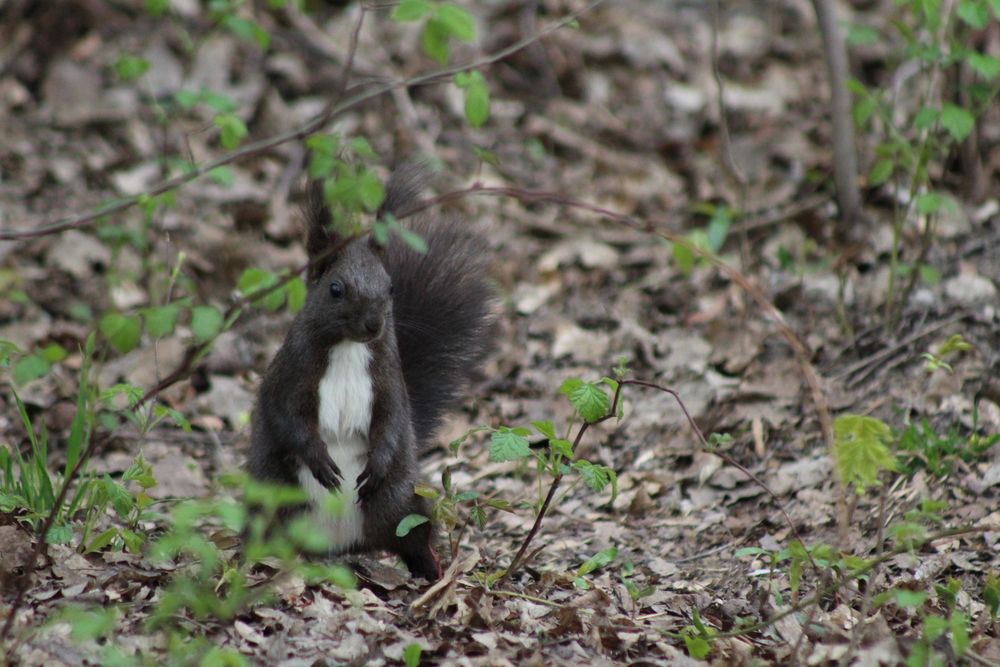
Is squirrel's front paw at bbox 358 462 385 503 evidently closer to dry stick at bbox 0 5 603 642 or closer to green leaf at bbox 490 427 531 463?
green leaf at bbox 490 427 531 463

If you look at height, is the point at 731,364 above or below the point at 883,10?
below

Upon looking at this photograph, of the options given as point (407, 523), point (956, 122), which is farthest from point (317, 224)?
point (956, 122)

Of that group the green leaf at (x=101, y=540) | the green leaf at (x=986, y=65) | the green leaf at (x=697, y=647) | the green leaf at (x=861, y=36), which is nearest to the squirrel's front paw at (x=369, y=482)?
the green leaf at (x=101, y=540)

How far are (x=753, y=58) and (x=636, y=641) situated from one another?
5.80 meters

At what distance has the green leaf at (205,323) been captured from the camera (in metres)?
2.63

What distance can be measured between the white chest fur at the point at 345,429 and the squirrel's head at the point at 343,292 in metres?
0.11

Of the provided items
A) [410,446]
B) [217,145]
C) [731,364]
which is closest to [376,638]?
[410,446]

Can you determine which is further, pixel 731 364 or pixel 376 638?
pixel 731 364

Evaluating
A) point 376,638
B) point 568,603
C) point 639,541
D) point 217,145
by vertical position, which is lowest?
point 639,541

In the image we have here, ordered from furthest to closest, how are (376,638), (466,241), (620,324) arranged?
(620,324) < (466,241) < (376,638)

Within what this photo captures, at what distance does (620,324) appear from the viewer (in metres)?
6.09

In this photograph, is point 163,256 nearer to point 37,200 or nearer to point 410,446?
point 37,200

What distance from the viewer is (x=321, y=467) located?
12.4 feet

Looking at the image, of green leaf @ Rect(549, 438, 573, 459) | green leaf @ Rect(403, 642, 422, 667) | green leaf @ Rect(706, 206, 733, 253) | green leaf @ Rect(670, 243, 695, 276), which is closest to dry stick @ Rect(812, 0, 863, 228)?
green leaf @ Rect(706, 206, 733, 253)
